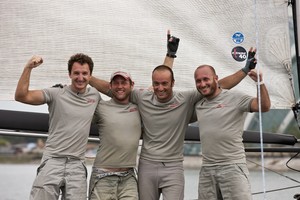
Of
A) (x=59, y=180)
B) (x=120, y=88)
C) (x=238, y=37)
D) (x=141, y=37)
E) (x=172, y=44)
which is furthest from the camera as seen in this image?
(x=238, y=37)

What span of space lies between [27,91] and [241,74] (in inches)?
36.2

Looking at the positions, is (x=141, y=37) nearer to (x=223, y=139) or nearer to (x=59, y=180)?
(x=223, y=139)

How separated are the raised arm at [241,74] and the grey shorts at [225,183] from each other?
0.41m

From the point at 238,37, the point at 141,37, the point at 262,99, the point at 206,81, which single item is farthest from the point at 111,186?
the point at 238,37

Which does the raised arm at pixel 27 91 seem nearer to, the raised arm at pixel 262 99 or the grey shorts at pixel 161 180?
the grey shorts at pixel 161 180

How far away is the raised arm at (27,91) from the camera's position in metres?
1.97

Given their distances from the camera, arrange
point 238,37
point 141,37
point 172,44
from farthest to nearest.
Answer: point 238,37, point 141,37, point 172,44

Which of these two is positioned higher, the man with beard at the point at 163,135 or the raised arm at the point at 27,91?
the raised arm at the point at 27,91

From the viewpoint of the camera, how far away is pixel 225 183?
6.70 feet

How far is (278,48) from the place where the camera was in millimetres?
2848

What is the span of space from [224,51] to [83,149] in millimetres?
1095

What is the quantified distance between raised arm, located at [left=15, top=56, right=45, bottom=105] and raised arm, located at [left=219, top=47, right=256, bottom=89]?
2.66 feet

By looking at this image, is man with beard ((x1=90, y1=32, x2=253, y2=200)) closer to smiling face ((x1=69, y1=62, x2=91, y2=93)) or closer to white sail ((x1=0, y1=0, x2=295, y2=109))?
smiling face ((x1=69, y1=62, x2=91, y2=93))

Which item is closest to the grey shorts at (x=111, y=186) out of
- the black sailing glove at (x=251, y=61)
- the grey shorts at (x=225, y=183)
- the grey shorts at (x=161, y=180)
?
the grey shorts at (x=161, y=180)
